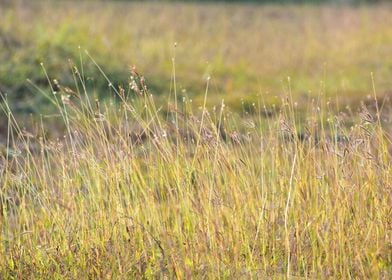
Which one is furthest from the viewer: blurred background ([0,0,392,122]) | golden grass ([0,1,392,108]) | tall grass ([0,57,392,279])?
golden grass ([0,1,392,108])

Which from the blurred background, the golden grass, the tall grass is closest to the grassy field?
the tall grass

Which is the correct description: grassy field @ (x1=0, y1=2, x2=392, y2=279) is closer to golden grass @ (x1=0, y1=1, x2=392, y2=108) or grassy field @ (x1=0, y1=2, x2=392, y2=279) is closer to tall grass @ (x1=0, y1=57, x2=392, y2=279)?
tall grass @ (x1=0, y1=57, x2=392, y2=279)

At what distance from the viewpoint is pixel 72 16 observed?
11.8 metres

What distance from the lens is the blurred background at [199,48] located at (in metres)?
9.46

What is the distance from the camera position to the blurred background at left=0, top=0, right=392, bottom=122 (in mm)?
9461

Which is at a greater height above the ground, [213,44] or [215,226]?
[215,226]

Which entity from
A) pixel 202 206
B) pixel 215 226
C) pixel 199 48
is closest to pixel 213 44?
pixel 199 48

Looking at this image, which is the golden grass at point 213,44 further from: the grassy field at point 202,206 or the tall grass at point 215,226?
the tall grass at point 215,226

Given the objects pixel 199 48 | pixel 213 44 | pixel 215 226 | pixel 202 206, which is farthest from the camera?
pixel 213 44

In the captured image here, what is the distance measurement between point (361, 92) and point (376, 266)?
6596 millimetres

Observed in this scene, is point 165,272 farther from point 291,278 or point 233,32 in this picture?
point 233,32

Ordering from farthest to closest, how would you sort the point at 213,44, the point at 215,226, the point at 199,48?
the point at 213,44
the point at 199,48
the point at 215,226

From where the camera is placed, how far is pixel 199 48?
41.0ft

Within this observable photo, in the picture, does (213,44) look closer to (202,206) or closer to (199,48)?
(199,48)
